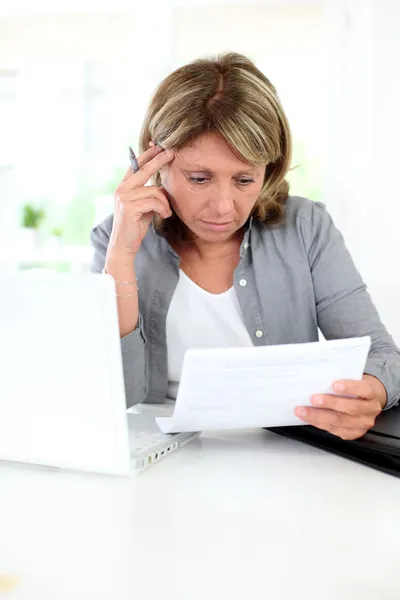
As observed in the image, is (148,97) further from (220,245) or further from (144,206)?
(144,206)

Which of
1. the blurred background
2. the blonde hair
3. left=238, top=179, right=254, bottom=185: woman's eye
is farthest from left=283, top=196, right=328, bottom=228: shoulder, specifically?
the blurred background

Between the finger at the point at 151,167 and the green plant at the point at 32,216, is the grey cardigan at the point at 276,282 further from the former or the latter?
the green plant at the point at 32,216

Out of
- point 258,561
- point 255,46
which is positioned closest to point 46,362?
point 258,561

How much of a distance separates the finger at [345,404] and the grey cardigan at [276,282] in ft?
1.47

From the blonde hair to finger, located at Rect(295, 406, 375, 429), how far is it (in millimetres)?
560

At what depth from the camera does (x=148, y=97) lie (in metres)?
3.97

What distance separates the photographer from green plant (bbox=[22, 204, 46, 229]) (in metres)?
Answer: 4.27

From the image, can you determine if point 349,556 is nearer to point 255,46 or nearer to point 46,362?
point 46,362

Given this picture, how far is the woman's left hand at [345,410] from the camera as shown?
46.0 inches

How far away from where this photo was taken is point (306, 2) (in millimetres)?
3963

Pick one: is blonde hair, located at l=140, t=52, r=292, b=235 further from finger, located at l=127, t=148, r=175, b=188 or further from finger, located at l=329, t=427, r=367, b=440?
finger, located at l=329, t=427, r=367, b=440

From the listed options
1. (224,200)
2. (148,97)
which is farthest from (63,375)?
(148,97)

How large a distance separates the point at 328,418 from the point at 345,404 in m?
0.03

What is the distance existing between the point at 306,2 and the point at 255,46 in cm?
34
